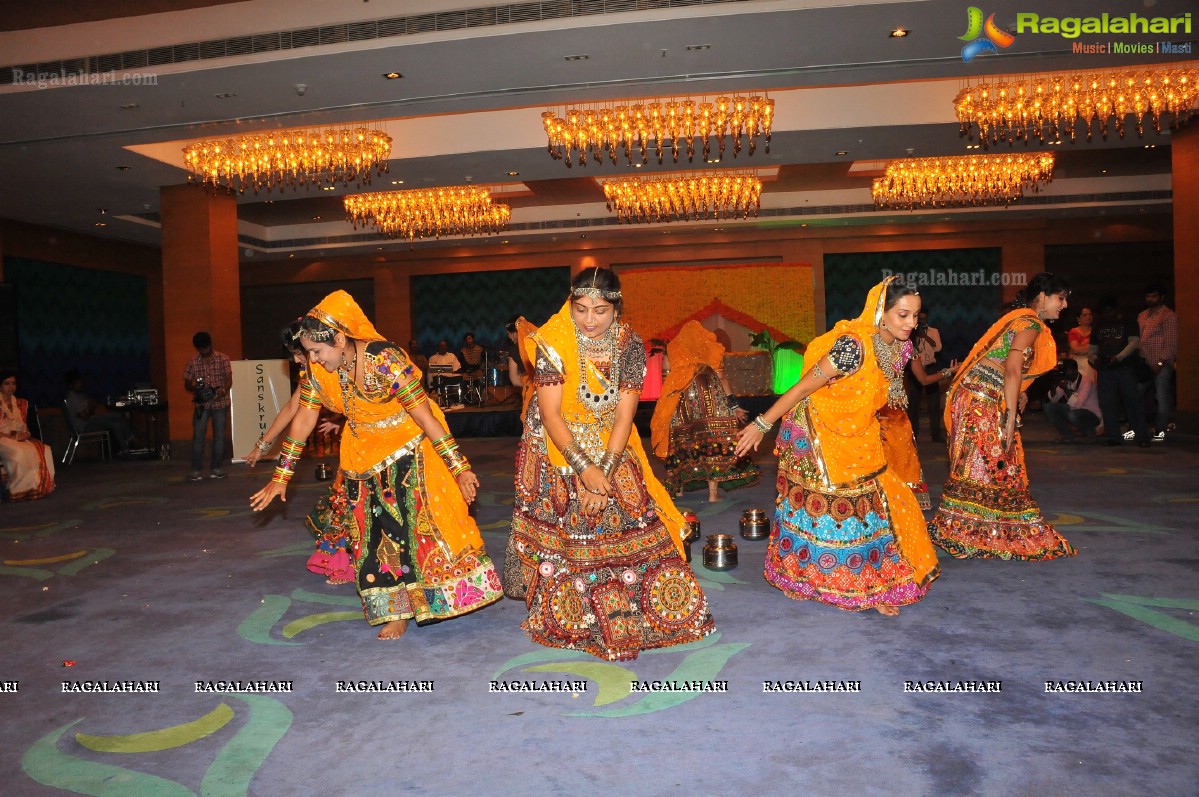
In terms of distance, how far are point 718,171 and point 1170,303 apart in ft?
30.2

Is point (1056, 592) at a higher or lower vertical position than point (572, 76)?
lower

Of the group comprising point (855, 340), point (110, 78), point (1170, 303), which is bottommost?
point (855, 340)

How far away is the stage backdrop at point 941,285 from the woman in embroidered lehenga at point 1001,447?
13163mm

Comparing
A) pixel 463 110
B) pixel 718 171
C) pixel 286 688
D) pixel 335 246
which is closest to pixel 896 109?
pixel 718 171

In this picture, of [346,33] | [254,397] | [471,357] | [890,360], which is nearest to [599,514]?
[890,360]

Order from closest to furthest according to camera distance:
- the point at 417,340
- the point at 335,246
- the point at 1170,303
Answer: the point at 1170,303
the point at 335,246
the point at 417,340

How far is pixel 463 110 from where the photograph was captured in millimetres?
8734

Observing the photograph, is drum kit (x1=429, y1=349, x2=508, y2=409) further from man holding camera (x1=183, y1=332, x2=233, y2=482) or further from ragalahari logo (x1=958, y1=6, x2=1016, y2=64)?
ragalahari logo (x1=958, y1=6, x2=1016, y2=64)

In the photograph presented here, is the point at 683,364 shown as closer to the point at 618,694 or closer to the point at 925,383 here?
the point at 925,383

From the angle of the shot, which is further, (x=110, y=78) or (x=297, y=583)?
(x=110, y=78)

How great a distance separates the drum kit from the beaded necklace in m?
11.7

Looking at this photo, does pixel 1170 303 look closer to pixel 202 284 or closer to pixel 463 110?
pixel 463 110

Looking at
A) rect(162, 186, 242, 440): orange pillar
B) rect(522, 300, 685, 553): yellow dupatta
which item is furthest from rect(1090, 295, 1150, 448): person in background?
rect(162, 186, 242, 440): orange pillar

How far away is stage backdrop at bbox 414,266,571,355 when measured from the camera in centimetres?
1878
